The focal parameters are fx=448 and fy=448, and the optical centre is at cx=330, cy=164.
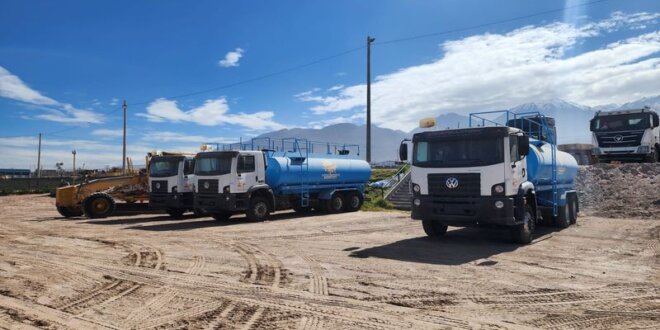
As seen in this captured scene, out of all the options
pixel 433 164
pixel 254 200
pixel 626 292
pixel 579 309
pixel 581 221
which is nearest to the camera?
pixel 579 309

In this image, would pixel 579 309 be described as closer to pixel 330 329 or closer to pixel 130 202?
pixel 330 329

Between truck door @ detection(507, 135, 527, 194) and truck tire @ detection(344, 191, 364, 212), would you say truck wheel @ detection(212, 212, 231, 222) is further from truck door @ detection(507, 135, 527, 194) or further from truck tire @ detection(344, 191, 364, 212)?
truck door @ detection(507, 135, 527, 194)

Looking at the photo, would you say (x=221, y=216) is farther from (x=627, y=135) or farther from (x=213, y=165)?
(x=627, y=135)

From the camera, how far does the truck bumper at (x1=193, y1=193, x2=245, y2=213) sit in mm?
16562

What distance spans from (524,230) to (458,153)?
2519mm

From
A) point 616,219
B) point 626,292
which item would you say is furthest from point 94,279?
point 616,219

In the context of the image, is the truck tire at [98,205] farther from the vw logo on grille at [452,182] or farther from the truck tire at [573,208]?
the truck tire at [573,208]

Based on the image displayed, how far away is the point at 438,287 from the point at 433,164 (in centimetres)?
451

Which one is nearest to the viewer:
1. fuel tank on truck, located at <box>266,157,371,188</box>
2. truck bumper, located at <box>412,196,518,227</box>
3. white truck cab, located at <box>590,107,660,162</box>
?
truck bumper, located at <box>412,196,518,227</box>

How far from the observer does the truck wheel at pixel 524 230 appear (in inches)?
426

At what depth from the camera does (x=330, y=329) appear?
5.07 meters

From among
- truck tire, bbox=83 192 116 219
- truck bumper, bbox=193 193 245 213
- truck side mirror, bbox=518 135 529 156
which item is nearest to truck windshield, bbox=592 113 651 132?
truck side mirror, bbox=518 135 529 156

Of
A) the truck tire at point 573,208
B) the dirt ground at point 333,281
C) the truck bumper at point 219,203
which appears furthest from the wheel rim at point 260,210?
the truck tire at point 573,208

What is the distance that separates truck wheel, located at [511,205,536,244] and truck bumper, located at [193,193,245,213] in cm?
971
